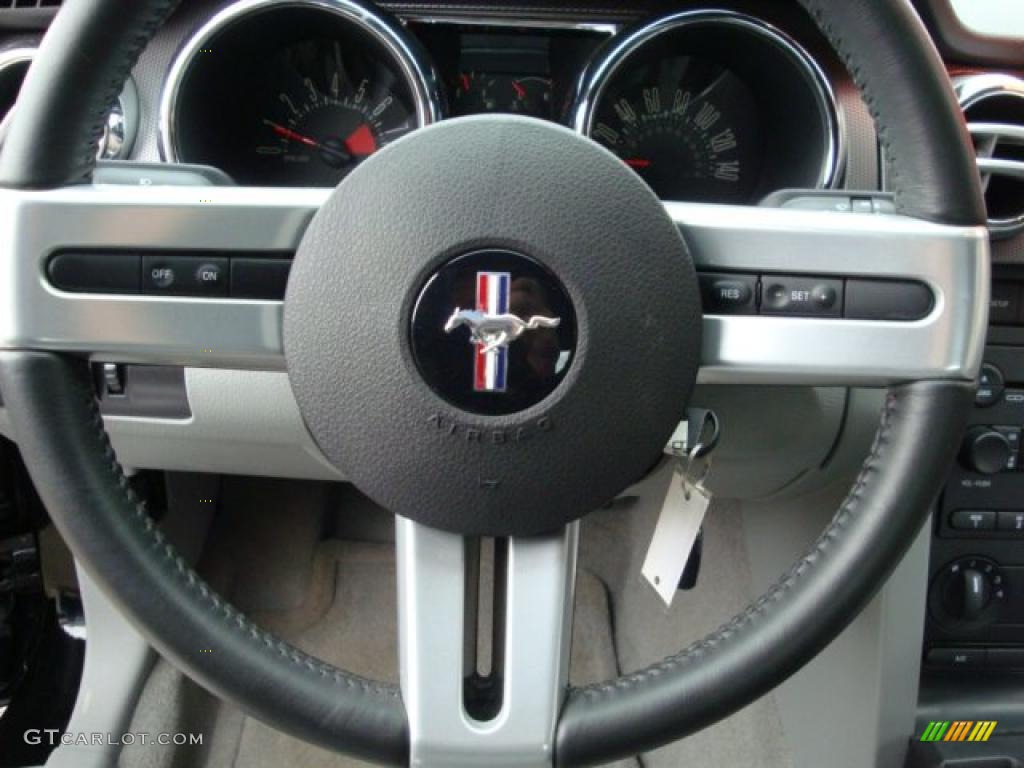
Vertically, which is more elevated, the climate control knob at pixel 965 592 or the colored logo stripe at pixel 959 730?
the climate control knob at pixel 965 592

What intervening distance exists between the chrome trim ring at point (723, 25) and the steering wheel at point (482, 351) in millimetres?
394

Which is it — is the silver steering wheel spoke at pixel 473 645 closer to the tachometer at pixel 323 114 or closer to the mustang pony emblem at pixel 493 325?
the mustang pony emblem at pixel 493 325

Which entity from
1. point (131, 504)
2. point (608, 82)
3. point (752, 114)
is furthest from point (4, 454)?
point (752, 114)

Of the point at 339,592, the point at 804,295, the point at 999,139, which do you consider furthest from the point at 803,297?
the point at 339,592

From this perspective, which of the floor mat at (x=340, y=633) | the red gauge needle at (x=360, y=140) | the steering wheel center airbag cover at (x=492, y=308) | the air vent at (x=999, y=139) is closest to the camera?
the steering wheel center airbag cover at (x=492, y=308)

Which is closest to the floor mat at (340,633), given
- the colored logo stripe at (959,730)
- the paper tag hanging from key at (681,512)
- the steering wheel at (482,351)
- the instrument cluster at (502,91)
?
the colored logo stripe at (959,730)

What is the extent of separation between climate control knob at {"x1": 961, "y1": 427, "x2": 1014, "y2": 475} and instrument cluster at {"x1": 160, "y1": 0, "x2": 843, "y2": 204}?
33cm

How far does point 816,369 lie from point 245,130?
0.80m

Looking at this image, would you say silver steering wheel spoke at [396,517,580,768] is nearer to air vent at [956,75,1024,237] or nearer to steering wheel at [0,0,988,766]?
steering wheel at [0,0,988,766]

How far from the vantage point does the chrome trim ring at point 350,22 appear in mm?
1062

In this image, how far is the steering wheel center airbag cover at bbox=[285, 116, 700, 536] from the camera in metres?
0.66

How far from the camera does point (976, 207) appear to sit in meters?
0.69

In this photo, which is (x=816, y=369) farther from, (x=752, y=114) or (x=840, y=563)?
(x=752, y=114)

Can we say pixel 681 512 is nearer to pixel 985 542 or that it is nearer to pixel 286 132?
pixel 985 542
